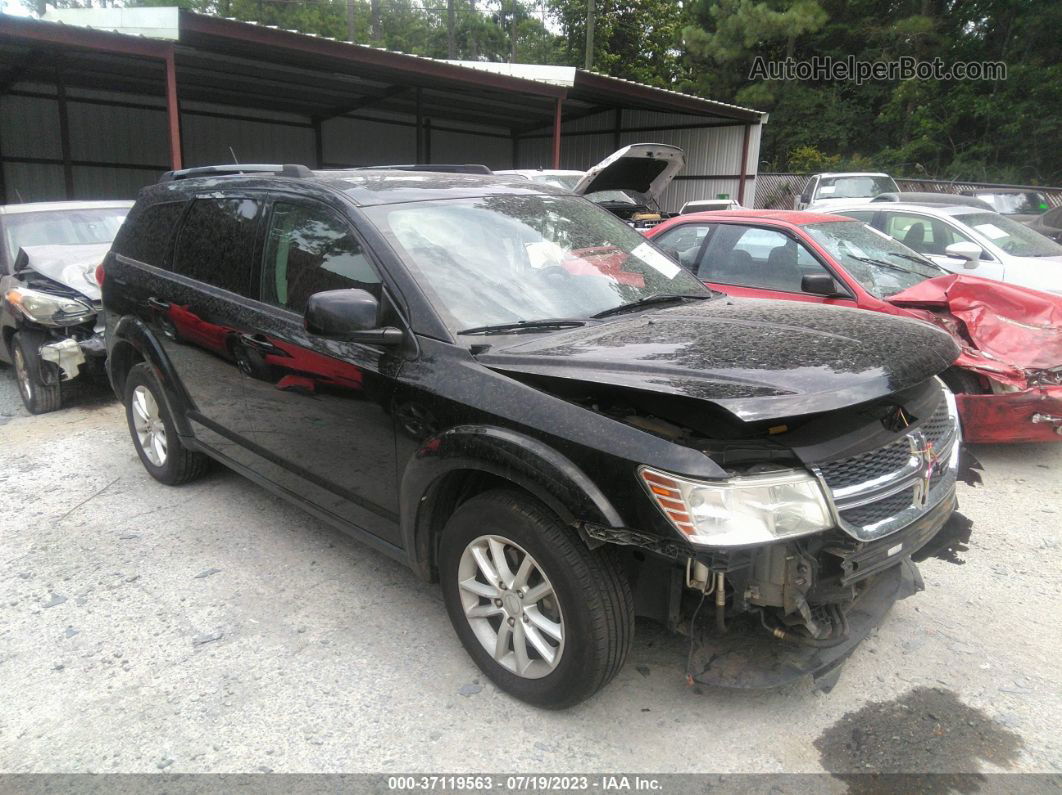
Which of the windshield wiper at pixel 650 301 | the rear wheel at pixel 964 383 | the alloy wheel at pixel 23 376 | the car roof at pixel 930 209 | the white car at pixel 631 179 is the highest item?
the white car at pixel 631 179

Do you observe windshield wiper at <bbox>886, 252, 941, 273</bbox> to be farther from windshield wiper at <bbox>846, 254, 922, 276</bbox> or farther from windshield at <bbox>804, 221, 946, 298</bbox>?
windshield wiper at <bbox>846, 254, 922, 276</bbox>

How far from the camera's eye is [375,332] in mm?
2830

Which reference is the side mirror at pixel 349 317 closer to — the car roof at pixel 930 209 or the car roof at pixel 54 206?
the car roof at pixel 54 206

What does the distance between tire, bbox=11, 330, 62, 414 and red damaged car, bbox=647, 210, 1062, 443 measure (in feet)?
17.9

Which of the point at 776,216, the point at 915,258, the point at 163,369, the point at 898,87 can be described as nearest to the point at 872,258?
the point at 915,258

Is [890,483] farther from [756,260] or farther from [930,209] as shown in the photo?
[930,209]

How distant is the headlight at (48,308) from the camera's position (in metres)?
6.18

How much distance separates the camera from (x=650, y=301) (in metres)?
3.37

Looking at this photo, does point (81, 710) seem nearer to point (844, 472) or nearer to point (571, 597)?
point (571, 597)

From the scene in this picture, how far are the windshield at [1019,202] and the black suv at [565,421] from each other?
46.1 ft

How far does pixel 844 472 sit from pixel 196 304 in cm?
325

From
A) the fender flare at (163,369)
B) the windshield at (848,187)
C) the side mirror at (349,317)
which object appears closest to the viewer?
the side mirror at (349,317)

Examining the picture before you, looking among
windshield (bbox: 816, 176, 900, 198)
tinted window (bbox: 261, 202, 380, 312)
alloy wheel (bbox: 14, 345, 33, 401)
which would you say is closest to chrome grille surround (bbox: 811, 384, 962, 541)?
tinted window (bbox: 261, 202, 380, 312)

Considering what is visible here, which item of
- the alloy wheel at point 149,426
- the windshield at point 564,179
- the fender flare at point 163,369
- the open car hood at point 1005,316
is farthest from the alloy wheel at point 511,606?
the windshield at point 564,179
